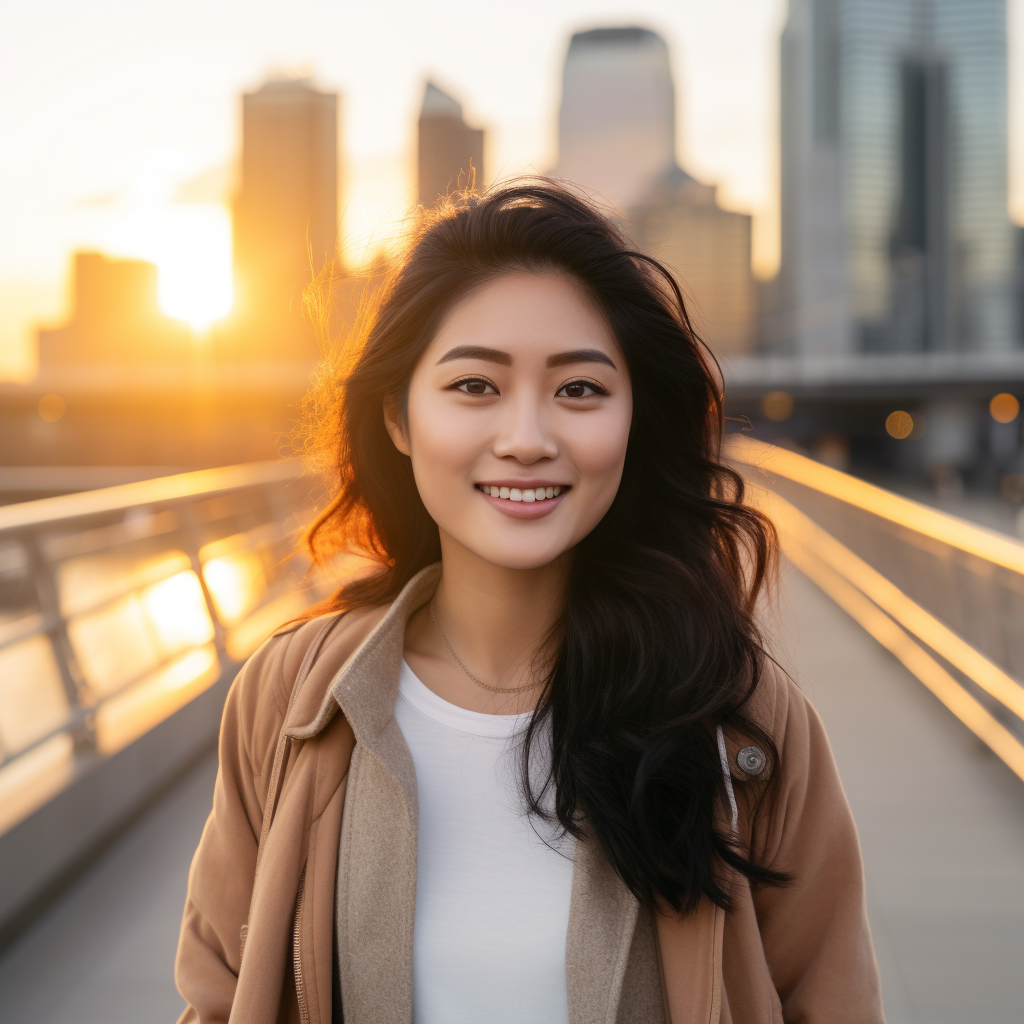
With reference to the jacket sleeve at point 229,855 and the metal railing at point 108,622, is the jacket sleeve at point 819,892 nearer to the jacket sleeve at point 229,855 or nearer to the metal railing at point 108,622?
the jacket sleeve at point 229,855

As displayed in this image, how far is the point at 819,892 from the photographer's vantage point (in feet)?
4.98

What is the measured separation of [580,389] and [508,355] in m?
0.13

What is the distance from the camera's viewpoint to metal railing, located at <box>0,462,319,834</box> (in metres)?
3.80

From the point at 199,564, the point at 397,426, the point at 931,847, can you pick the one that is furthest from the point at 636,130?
the point at 397,426

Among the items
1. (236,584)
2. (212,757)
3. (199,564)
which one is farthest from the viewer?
(236,584)

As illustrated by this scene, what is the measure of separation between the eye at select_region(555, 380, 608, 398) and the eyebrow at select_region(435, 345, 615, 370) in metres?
0.04

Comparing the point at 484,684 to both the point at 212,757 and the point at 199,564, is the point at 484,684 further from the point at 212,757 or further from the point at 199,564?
the point at 199,564

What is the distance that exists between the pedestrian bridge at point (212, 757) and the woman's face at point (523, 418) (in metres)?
0.65

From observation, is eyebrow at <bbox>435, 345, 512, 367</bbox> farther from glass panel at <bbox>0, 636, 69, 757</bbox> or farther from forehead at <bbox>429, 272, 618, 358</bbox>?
glass panel at <bbox>0, 636, 69, 757</bbox>

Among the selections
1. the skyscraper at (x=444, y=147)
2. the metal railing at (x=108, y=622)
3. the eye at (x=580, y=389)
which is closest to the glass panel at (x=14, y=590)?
the metal railing at (x=108, y=622)

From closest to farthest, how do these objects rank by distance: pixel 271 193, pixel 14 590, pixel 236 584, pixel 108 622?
pixel 14 590, pixel 108 622, pixel 236 584, pixel 271 193

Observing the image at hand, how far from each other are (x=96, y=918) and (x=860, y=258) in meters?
160

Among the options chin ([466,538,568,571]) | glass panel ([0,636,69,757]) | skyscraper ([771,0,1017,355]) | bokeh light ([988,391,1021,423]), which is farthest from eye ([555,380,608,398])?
skyscraper ([771,0,1017,355])

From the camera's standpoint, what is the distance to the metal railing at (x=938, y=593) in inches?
185
